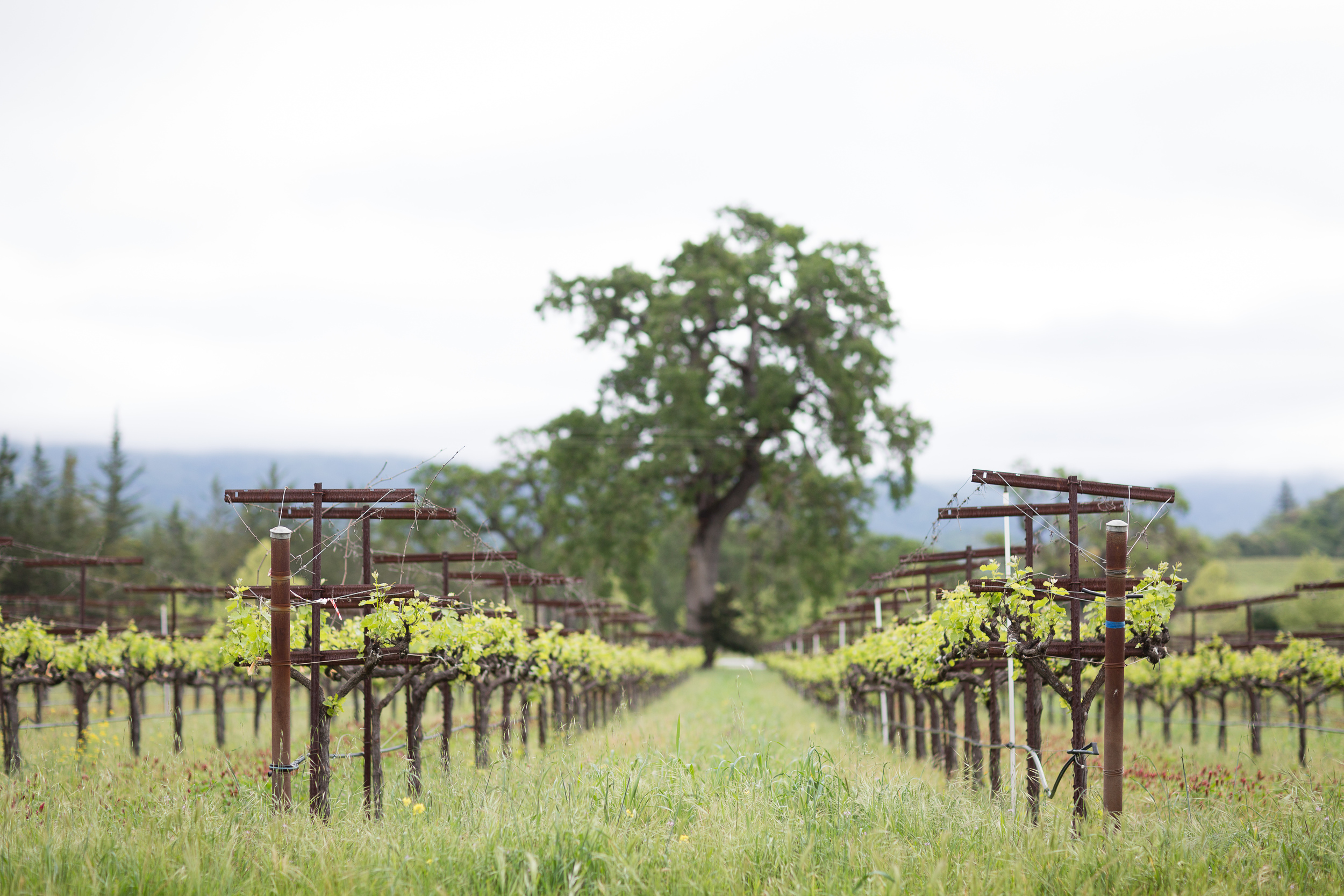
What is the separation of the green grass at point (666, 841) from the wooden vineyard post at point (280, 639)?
233 millimetres

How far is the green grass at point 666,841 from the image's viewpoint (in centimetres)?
623

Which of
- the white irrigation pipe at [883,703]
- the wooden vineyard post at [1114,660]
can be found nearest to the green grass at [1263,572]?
the white irrigation pipe at [883,703]

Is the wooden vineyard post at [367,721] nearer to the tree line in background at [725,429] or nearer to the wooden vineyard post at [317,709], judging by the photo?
the wooden vineyard post at [317,709]

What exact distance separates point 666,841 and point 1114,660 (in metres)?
3.47

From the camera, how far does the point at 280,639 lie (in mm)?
7449

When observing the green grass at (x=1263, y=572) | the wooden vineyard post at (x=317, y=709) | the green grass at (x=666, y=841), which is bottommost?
the green grass at (x=1263, y=572)

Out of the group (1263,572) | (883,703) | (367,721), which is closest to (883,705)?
(883,703)

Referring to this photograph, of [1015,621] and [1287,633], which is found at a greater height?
[1015,621]

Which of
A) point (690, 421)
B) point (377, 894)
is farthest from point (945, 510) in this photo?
point (690, 421)

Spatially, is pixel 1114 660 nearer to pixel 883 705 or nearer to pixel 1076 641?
pixel 1076 641

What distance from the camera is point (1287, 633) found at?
18.6 m

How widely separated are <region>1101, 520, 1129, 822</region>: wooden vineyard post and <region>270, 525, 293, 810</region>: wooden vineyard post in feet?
19.4

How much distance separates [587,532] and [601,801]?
1199 inches

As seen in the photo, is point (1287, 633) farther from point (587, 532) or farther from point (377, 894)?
point (587, 532)
